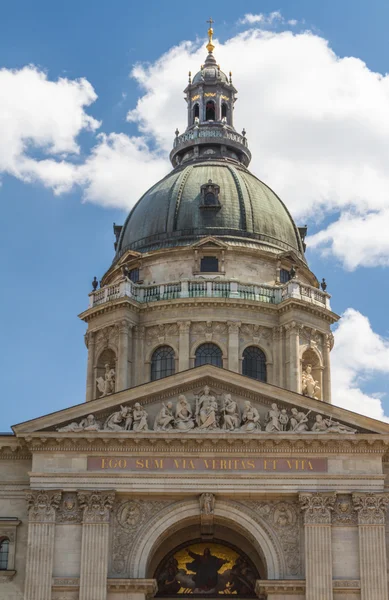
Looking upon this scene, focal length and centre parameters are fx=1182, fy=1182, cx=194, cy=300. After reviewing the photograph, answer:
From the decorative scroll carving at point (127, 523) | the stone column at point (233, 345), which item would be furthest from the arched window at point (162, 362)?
the decorative scroll carving at point (127, 523)

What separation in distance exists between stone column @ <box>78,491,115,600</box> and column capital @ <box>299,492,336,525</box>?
716 cm

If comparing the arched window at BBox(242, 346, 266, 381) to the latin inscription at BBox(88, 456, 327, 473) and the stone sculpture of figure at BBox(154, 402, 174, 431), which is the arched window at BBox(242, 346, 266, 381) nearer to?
the stone sculpture of figure at BBox(154, 402, 174, 431)

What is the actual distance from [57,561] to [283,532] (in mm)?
8467

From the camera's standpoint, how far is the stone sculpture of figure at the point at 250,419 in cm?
4497

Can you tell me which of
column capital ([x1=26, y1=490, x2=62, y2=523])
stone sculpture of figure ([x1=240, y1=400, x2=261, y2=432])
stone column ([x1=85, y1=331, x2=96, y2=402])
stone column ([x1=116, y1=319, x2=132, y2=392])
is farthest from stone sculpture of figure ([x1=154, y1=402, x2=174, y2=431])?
stone column ([x1=85, y1=331, x2=96, y2=402])

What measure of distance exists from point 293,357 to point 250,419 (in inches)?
575

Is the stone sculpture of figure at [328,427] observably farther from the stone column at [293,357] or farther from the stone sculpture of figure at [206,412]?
the stone column at [293,357]

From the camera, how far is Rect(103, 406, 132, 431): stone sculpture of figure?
45.1 meters

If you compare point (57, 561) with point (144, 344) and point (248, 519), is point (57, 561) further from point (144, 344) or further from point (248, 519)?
point (144, 344)

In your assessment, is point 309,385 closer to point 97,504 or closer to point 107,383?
point 107,383

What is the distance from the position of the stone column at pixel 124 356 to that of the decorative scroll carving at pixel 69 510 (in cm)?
1451

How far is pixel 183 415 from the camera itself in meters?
45.4

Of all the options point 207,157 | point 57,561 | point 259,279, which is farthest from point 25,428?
point 207,157

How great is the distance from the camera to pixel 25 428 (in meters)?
44.9
